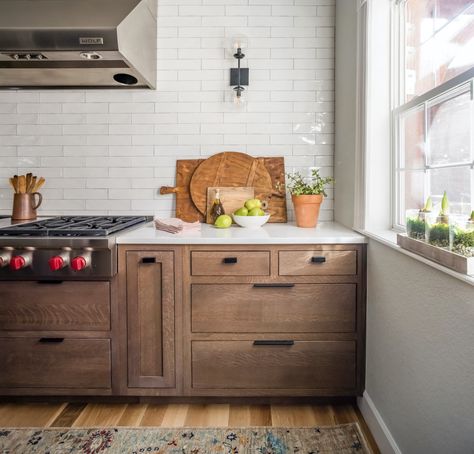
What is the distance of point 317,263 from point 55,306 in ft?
4.47

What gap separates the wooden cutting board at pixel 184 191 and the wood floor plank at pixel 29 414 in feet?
4.38

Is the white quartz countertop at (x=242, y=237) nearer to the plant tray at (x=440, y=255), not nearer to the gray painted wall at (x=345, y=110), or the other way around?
the gray painted wall at (x=345, y=110)

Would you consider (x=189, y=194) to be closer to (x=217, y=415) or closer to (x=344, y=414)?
(x=217, y=415)

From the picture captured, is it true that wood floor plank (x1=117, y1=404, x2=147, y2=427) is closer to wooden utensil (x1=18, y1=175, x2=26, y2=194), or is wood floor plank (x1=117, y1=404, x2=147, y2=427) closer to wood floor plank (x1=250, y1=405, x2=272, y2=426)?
wood floor plank (x1=250, y1=405, x2=272, y2=426)

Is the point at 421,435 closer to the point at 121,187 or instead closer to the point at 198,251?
Answer: the point at 198,251

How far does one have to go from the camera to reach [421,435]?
5.02 ft

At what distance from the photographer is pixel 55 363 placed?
227 centimetres

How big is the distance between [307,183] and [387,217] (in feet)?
2.58

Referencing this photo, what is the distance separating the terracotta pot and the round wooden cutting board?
13.9 inches

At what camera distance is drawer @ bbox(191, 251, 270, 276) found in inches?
88.4

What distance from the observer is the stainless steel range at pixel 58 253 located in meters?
2.14

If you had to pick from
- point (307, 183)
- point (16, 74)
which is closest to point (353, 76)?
point (307, 183)

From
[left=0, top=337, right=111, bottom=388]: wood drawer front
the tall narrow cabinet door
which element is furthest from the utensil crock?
the tall narrow cabinet door

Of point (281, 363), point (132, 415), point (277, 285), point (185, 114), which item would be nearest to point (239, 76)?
point (185, 114)
